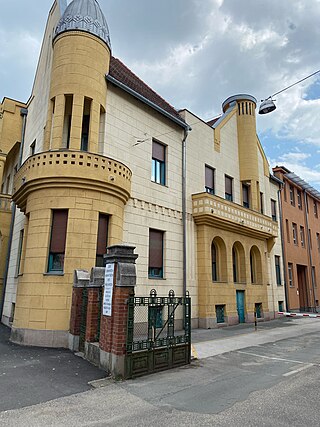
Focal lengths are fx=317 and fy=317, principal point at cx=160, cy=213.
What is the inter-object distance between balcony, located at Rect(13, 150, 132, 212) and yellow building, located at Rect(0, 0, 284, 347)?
0.13 feet

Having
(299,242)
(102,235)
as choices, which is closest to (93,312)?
(102,235)

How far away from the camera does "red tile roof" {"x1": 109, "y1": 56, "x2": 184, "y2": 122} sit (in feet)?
48.4

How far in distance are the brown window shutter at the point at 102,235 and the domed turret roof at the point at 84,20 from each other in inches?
301

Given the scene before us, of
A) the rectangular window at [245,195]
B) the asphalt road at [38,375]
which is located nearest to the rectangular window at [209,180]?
the rectangular window at [245,195]

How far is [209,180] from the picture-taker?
741 inches

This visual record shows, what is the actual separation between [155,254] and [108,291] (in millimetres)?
7031

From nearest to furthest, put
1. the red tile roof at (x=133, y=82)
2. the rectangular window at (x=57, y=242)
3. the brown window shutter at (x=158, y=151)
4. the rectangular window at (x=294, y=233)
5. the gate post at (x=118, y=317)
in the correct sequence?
the gate post at (x=118, y=317), the rectangular window at (x=57, y=242), the red tile roof at (x=133, y=82), the brown window shutter at (x=158, y=151), the rectangular window at (x=294, y=233)

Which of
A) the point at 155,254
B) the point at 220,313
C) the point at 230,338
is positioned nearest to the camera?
the point at 230,338

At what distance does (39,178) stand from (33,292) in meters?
3.88

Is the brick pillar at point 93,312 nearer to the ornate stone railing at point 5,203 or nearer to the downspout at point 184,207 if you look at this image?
the downspout at point 184,207

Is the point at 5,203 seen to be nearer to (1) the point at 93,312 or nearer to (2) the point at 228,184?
(1) the point at 93,312

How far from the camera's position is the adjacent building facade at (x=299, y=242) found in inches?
1048

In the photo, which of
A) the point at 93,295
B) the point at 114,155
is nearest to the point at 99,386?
the point at 93,295

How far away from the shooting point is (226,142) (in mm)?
20594
